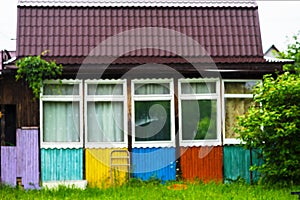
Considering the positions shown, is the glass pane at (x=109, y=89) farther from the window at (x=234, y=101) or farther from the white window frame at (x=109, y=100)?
the window at (x=234, y=101)

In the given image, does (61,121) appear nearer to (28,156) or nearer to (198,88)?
(28,156)

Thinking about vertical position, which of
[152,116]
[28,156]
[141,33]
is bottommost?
[28,156]

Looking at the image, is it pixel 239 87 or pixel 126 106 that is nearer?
pixel 126 106

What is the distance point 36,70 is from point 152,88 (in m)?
2.80

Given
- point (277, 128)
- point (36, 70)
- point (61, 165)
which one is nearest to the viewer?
point (277, 128)

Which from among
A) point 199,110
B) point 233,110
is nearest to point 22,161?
point 199,110

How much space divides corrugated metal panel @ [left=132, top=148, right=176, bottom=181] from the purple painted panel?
2789mm

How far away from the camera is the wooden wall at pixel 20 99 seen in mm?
15195

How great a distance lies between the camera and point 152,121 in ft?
51.2

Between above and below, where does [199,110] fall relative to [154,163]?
above

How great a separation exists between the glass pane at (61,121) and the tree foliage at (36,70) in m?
0.61

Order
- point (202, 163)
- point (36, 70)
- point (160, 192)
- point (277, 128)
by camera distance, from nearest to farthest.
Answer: point (160, 192), point (277, 128), point (36, 70), point (202, 163)

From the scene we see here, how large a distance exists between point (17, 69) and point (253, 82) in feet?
18.5

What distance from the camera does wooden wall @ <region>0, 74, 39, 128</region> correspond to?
15.2 m
